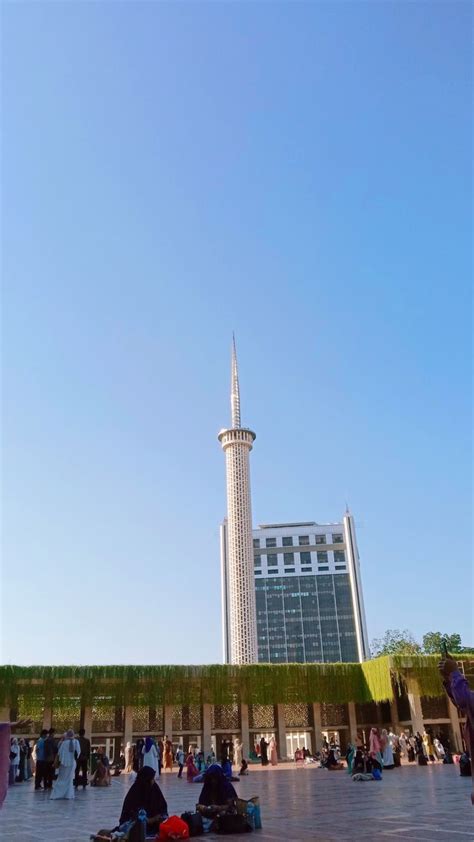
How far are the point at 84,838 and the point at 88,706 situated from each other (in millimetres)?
20420

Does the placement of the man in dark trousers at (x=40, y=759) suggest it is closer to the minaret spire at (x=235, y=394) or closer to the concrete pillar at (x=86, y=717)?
the concrete pillar at (x=86, y=717)

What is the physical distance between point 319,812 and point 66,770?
17.1 ft

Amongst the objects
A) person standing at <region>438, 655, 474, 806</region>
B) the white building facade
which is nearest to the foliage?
person standing at <region>438, 655, 474, 806</region>

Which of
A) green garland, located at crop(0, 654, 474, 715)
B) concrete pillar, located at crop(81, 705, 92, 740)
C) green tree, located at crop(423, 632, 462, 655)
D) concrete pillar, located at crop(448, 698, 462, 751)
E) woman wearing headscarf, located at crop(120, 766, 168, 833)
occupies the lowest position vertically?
woman wearing headscarf, located at crop(120, 766, 168, 833)

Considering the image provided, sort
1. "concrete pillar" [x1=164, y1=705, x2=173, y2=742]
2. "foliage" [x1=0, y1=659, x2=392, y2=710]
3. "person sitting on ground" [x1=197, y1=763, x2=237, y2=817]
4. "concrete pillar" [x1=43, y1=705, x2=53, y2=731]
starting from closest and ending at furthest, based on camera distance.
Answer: "person sitting on ground" [x1=197, y1=763, x2=237, y2=817]
"foliage" [x1=0, y1=659, x2=392, y2=710]
"concrete pillar" [x1=43, y1=705, x2=53, y2=731]
"concrete pillar" [x1=164, y1=705, x2=173, y2=742]

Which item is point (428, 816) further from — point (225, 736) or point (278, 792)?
point (225, 736)

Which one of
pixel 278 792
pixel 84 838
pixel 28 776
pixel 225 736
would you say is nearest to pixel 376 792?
pixel 278 792

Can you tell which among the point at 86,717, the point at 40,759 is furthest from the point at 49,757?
the point at 86,717

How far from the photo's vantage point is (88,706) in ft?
80.7

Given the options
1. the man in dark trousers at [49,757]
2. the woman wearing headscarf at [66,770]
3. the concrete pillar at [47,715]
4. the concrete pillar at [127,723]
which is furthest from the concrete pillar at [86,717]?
the woman wearing headscarf at [66,770]

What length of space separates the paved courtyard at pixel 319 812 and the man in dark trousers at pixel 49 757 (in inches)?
25.3

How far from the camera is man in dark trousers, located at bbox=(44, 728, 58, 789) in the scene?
12.4 metres

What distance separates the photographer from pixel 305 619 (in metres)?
74.5

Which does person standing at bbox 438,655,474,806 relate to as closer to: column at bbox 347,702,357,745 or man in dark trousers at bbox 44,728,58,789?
man in dark trousers at bbox 44,728,58,789
